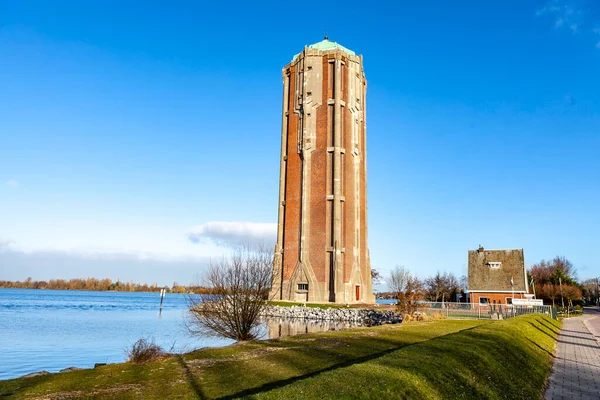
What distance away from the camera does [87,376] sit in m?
10.5

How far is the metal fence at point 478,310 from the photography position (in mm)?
35000

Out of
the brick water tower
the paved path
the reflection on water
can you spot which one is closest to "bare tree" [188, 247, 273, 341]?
the reflection on water

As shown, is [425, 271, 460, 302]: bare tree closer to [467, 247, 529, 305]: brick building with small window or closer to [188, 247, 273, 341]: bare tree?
[467, 247, 529, 305]: brick building with small window

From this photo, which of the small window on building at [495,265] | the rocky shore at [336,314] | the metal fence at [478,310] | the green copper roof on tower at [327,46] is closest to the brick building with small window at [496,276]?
the small window on building at [495,265]

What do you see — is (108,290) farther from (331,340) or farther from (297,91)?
(331,340)

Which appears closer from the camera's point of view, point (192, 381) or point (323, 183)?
point (192, 381)

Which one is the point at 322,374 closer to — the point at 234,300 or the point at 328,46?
the point at 234,300

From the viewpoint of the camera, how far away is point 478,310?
3616 cm

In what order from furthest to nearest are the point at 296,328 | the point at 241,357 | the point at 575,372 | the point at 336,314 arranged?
Answer: the point at 336,314, the point at 296,328, the point at 575,372, the point at 241,357

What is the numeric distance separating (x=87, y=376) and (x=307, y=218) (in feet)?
138

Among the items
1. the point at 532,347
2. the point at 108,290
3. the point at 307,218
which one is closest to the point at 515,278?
the point at 307,218

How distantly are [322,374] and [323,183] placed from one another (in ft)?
145

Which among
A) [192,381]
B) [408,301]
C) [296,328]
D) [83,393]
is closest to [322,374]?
[192,381]

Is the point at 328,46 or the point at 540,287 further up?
the point at 328,46
